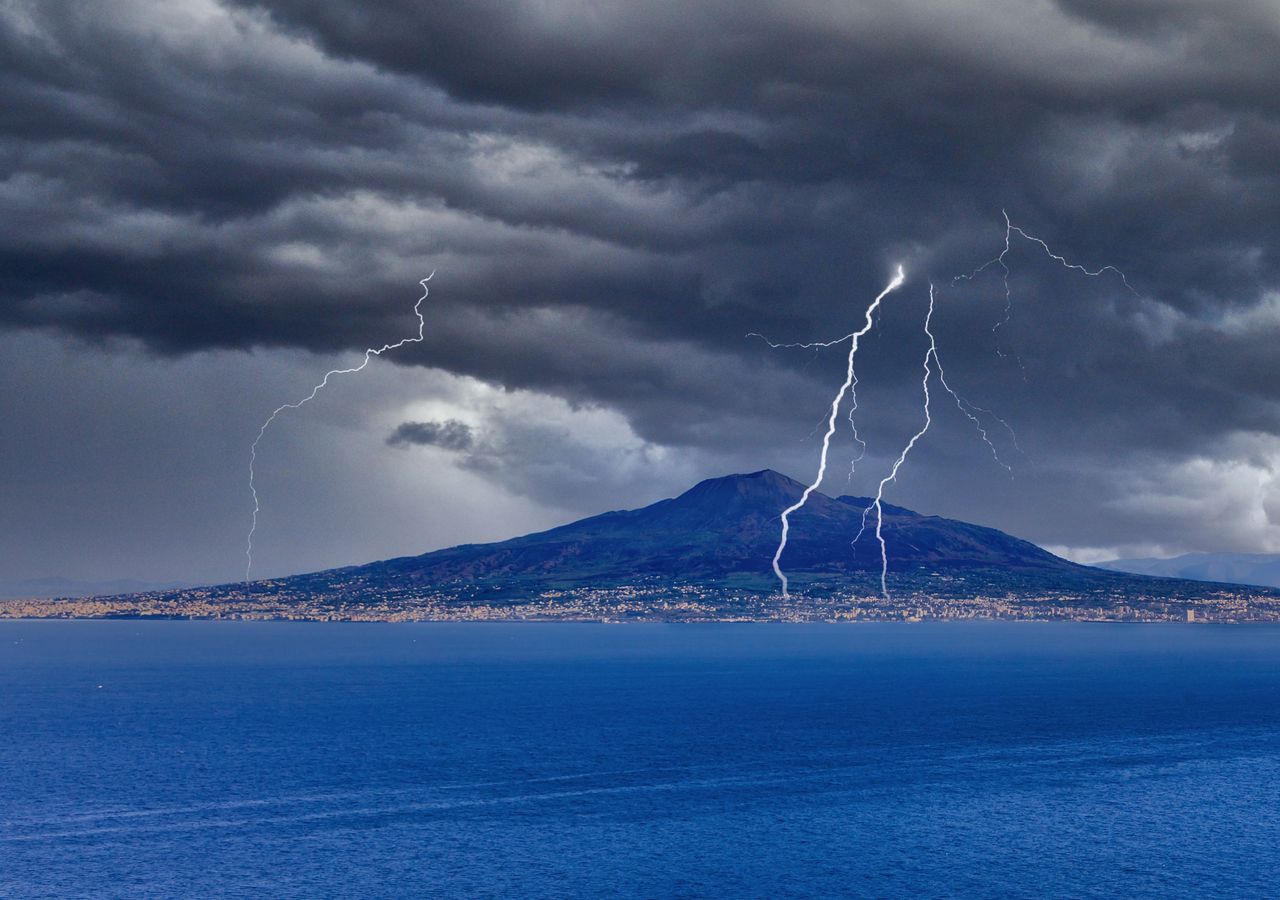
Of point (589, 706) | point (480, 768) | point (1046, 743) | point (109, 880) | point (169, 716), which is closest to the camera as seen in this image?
point (109, 880)

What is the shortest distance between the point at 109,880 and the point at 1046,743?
103822mm

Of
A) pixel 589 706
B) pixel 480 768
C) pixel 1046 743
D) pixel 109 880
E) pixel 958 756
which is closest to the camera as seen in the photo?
pixel 109 880

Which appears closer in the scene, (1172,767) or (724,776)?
(724,776)

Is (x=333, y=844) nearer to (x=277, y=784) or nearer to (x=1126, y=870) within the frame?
(x=277, y=784)

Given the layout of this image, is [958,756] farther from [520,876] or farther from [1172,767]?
[520,876]

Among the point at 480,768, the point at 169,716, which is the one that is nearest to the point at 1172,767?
the point at 480,768

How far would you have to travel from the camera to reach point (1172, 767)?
123938 millimetres

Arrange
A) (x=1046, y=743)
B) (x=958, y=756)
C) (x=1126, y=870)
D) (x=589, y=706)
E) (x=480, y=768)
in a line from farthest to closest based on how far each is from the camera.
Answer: (x=589, y=706), (x=1046, y=743), (x=958, y=756), (x=480, y=768), (x=1126, y=870)

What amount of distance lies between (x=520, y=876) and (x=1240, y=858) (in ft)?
165

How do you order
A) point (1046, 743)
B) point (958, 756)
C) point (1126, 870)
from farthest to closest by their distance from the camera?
point (1046, 743)
point (958, 756)
point (1126, 870)

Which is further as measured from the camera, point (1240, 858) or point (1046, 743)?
point (1046, 743)

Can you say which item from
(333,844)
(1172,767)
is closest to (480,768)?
(333,844)

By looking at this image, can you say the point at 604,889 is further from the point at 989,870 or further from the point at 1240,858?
the point at 1240,858

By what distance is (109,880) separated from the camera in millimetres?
73875
